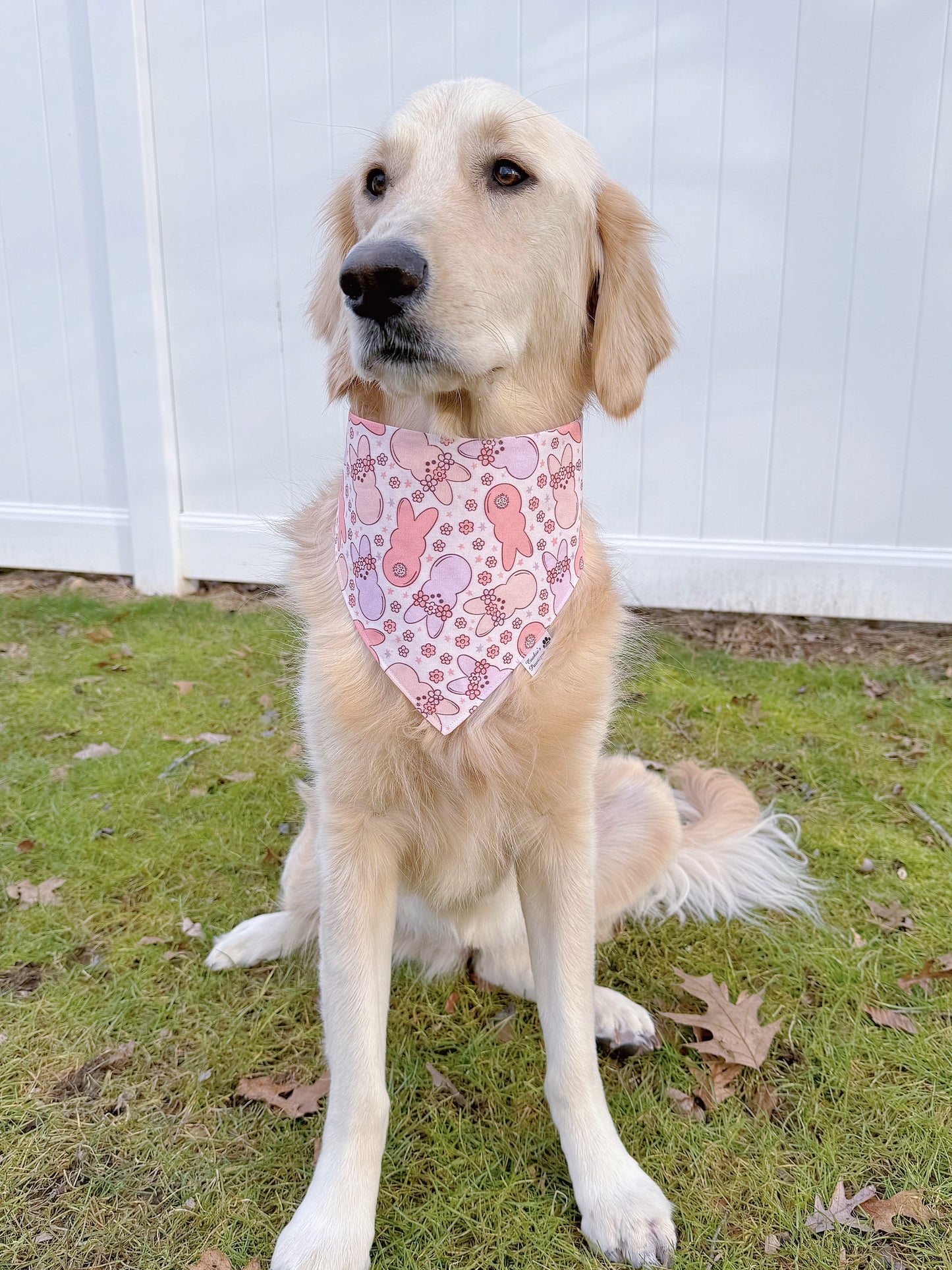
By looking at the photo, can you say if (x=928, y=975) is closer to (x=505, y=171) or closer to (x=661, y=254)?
(x=505, y=171)

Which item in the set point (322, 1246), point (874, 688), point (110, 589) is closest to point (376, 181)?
point (322, 1246)

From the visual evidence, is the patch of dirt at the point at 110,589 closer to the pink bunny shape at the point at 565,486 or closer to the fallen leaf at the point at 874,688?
the fallen leaf at the point at 874,688

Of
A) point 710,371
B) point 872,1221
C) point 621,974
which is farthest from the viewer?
point 710,371

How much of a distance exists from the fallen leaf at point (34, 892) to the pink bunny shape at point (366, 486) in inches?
58.2

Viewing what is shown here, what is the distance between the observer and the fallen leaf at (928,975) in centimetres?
209

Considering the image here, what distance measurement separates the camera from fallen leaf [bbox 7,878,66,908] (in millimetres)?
2369

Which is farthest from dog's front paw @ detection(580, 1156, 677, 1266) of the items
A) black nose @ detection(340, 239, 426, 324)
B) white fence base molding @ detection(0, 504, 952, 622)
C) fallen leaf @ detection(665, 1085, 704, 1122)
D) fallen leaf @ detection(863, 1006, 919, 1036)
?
white fence base molding @ detection(0, 504, 952, 622)

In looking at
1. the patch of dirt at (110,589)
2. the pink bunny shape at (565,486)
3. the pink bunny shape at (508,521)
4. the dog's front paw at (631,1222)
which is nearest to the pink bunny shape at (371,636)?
the pink bunny shape at (508,521)

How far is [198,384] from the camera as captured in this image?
4461mm

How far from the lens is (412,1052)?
1949 millimetres

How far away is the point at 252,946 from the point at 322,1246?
81 cm

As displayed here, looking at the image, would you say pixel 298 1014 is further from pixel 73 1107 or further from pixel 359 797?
pixel 359 797

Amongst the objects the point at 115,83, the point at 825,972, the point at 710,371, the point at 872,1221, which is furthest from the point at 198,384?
the point at 872,1221

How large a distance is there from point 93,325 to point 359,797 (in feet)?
12.6
